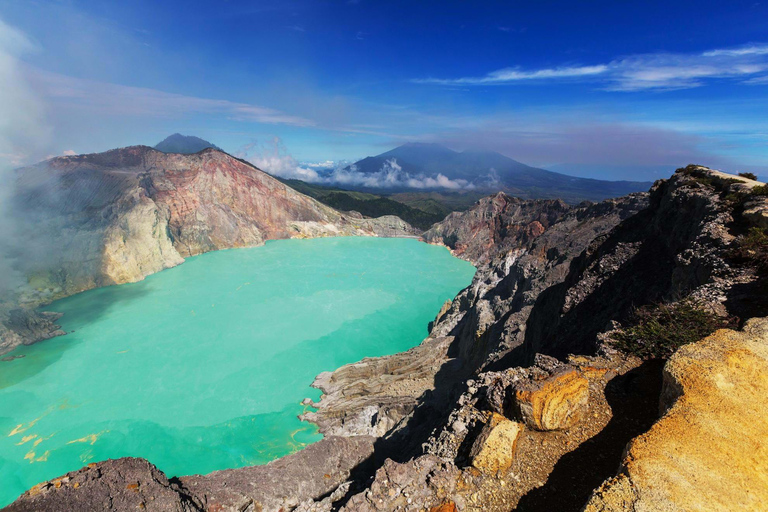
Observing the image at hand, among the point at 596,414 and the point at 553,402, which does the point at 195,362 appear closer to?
the point at 553,402

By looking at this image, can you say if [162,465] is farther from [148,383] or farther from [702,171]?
[702,171]

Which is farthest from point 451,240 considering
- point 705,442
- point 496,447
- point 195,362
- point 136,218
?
point 705,442

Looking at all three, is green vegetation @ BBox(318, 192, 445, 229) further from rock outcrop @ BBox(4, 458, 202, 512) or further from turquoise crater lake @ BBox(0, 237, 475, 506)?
rock outcrop @ BBox(4, 458, 202, 512)

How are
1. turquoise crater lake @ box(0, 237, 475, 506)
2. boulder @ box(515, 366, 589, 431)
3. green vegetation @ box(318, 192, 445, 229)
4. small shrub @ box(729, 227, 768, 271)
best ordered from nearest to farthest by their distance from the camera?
boulder @ box(515, 366, 589, 431) < small shrub @ box(729, 227, 768, 271) < turquoise crater lake @ box(0, 237, 475, 506) < green vegetation @ box(318, 192, 445, 229)

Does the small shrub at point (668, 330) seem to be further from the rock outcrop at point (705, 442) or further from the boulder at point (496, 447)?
the boulder at point (496, 447)

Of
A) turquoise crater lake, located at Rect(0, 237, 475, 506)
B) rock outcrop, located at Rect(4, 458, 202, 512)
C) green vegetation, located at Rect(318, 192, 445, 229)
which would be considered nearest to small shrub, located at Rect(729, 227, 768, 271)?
rock outcrop, located at Rect(4, 458, 202, 512)

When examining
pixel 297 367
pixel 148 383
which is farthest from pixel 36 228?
pixel 297 367
